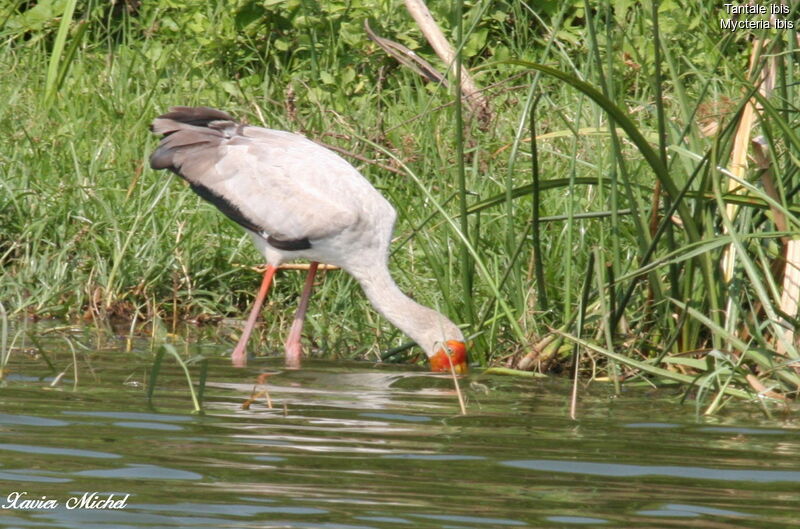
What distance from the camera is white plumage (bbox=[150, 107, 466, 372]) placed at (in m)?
6.30

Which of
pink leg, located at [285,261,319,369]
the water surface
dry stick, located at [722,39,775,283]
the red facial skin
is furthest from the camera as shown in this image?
pink leg, located at [285,261,319,369]

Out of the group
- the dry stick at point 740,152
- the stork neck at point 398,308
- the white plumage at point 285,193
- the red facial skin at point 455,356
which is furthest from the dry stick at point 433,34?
the dry stick at point 740,152

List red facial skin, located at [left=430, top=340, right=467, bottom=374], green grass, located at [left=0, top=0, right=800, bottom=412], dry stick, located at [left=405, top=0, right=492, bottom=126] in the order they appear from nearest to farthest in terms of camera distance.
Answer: green grass, located at [left=0, top=0, right=800, bottom=412]
red facial skin, located at [left=430, top=340, right=467, bottom=374]
dry stick, located at [left=405, top=0, right=492, bottom=126]

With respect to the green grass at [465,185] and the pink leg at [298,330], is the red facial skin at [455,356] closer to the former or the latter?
the green grass at [465,185]

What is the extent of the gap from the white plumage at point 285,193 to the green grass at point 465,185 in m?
0.17

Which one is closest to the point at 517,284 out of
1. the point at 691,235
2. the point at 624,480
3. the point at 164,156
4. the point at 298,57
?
the point at 691,235

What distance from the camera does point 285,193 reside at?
6.47 m

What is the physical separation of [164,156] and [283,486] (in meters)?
3.52

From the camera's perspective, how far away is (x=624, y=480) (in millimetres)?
3289

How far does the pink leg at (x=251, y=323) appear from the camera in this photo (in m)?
5.82

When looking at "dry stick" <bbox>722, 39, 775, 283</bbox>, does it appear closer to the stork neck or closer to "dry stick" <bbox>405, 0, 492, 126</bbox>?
the stork neck

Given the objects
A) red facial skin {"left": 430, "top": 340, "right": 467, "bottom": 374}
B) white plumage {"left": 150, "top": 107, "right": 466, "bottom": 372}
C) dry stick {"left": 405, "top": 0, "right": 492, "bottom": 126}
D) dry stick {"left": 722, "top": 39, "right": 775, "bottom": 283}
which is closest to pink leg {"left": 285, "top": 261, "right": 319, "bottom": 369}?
white plumage {"left": 150, "top": 107, "right": 466, "bottom": 372}

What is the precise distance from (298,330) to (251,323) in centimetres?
21

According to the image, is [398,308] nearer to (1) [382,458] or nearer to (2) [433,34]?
(1) [382,458]
